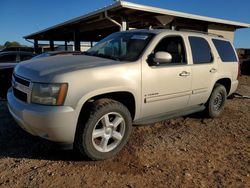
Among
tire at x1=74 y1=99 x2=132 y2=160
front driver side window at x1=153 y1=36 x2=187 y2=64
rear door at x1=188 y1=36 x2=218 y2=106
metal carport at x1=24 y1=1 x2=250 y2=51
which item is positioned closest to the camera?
tire at x1=74 y1=99 x2=132 y2=160

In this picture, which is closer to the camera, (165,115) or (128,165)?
(128,165)

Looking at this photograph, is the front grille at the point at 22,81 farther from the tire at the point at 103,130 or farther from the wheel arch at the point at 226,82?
the wheel arch at the point at 226,82

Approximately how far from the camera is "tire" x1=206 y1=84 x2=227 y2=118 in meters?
6.02

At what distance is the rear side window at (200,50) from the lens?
535cm

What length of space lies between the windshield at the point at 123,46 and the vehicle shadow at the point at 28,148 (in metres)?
1.61

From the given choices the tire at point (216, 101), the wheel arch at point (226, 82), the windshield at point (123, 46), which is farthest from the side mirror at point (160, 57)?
the wheel arch at point (226, 82)

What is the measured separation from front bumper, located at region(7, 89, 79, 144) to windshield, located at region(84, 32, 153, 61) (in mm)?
1356

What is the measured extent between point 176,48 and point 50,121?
2.78 m

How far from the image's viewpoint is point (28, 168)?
3668mm

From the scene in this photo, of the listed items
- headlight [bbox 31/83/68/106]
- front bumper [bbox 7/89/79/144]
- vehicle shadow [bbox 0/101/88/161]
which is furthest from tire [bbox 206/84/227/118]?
headlight [bbox 31/83/68/106]

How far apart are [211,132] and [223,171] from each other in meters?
1.69

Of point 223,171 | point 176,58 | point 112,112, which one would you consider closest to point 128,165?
point 112,112

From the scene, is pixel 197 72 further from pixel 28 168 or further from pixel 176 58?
pixel 28 168

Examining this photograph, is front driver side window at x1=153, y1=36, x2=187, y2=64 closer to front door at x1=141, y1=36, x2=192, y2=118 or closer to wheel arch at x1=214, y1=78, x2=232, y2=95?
front door at x1=141, y1=36, x2=192, y2=118
